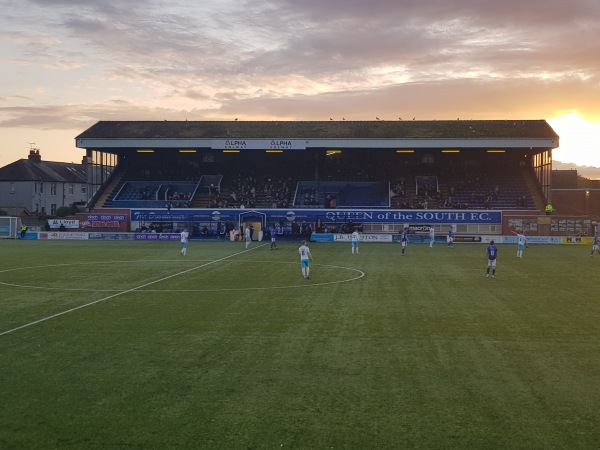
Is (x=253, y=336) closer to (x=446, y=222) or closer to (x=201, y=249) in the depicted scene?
(x=201, y=249)

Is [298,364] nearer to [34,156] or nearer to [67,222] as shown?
[67,222]

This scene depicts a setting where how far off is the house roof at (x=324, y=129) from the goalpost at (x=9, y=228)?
38.7 ft

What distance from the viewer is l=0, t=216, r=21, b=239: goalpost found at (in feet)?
214

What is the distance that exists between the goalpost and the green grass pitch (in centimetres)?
4165

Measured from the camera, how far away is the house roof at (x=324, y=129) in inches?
2667

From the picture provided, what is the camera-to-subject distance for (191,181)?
75.1 meters

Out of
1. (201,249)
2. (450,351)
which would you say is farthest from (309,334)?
(201,249)

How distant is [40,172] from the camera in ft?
305

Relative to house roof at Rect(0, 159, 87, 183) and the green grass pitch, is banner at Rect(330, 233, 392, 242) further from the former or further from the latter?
house roof at Rect(0, 159, 87, 183)

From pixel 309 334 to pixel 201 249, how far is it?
112 feet

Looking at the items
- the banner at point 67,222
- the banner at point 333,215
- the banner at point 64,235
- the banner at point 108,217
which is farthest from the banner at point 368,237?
the banner at point 67,222

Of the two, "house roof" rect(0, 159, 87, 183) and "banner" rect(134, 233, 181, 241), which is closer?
"banner" rect(134, 233, 181, 241)

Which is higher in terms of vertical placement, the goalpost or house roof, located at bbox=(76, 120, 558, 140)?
house roof, located at bbox=(76, 120, 558, 140)

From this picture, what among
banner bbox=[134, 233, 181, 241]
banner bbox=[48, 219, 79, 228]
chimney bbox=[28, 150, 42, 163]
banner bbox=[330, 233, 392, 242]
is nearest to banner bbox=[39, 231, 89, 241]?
banner bbox=[48, 219, 79, 228]
